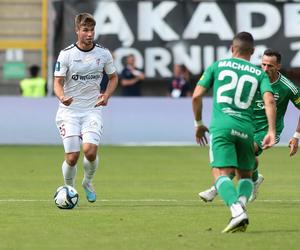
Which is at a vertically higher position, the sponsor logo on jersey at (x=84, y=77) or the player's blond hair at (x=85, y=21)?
the player's blond hair at (x=85, y=21)

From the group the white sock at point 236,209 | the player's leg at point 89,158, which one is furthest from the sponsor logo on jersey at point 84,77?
the white sock at point 236,209

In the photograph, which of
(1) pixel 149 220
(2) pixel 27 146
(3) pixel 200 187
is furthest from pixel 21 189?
(2) pixel 27 146

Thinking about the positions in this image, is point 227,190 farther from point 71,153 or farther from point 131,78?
point 131,78

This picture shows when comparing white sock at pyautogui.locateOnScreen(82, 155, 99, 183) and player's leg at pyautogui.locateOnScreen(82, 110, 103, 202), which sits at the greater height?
player's leg at pyautogui.locateOnScreen(82, 110, 103, 202)

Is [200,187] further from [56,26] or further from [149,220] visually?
[56,26]

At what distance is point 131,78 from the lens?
94.6ft

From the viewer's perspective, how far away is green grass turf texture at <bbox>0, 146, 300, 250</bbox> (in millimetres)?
10188

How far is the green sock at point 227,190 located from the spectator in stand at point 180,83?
687 inches

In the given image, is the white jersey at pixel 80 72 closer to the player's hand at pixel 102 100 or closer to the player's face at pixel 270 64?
the player's hand at pixel 102 100

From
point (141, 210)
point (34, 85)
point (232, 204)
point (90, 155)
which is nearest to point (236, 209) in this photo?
point (232, 204)

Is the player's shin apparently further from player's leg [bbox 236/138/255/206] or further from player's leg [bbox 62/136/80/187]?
player's leg [bbox 62/136/80/187]

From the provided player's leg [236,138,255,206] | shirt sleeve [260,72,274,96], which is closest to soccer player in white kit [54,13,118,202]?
player's leg [236,138,255,206]

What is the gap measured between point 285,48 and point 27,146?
24.2 ft

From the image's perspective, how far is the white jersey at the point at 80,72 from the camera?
44.0 feet
